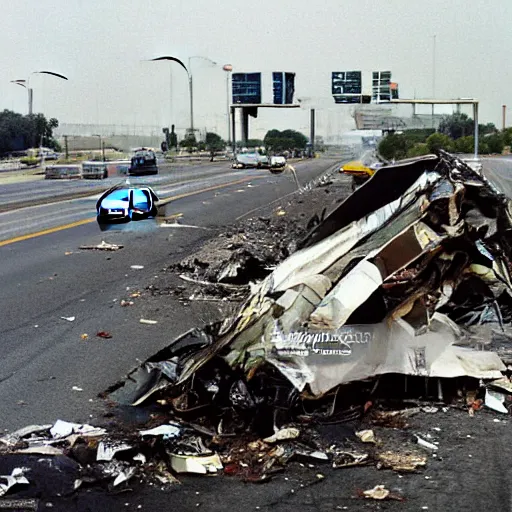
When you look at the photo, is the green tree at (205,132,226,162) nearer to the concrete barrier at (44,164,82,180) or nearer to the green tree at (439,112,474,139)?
the green tree at (439,112,474,139)

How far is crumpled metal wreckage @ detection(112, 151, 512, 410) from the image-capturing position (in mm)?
4773

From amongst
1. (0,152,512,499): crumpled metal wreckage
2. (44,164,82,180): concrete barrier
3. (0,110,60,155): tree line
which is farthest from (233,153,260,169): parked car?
(0,152,512,499): crumpled metal wreckage

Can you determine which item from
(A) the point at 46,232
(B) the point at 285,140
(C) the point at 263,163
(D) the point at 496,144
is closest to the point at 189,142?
(B) the point at 285,140

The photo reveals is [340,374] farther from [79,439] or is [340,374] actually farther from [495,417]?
[79,439]

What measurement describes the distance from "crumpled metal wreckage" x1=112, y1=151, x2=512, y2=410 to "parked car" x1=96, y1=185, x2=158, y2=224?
12.0 metres

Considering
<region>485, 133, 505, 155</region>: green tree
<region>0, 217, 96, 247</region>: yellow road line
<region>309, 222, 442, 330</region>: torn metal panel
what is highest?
<region>485, 133, 505, 155</region>: green tree

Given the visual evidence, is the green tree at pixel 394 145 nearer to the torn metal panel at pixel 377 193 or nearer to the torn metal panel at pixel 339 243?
the torn metal panel at pixel 377 193

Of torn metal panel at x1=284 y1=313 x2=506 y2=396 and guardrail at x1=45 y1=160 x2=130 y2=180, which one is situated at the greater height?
guardrail at x1=45 y1=160 x2=130 y2=180

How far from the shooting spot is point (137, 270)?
412 inches

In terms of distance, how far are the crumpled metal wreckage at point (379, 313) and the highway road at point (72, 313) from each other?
51 centimetres

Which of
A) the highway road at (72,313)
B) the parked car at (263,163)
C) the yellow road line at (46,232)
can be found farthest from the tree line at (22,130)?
the highway road at (72,313)

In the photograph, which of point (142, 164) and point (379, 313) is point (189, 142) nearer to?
point (142, 164)

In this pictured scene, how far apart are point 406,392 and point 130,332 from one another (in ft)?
9.40

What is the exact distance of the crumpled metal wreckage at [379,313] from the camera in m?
4.77
